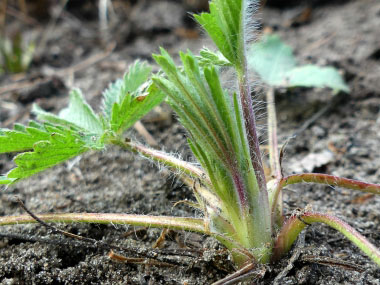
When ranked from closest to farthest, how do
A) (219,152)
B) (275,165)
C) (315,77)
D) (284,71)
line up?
(219,152), (275,165), (315,77), (284,71)

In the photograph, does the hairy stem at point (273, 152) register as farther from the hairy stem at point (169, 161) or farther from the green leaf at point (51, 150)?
the green leaf at point (51, 150)

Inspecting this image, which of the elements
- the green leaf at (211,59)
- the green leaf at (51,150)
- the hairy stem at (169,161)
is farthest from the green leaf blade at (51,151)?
the green leaf at (211,59)

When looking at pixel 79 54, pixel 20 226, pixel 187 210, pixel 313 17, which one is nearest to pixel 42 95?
pixel 79 54

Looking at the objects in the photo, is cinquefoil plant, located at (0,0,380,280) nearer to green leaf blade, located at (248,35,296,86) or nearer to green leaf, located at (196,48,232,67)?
green leaf, located at (196,48,232,67)

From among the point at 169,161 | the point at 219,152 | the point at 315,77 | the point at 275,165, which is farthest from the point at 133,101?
the point at 315,77

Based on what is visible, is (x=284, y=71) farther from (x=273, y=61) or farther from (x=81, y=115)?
(x=81, y=115)

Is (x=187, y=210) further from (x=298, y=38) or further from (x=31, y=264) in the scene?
(x=298, y=38)

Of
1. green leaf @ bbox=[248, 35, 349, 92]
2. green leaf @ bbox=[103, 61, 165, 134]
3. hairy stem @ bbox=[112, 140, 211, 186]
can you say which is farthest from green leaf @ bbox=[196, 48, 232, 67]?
green leaf @ bbox=[248, 35, 349, 92]
